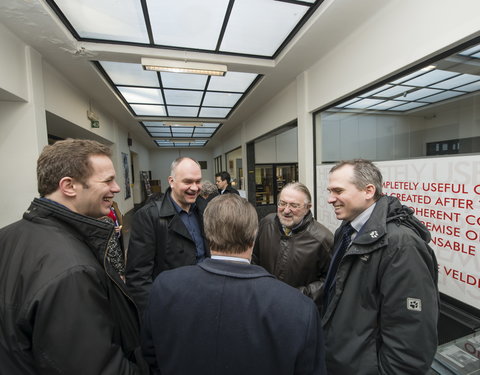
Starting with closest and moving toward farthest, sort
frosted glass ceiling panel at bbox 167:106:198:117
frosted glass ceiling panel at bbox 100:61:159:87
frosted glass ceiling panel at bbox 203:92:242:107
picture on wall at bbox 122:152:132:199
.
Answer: frosted glass ceiling panel at bbox 100:61:159:87 < frosted glass ceiling panel at bbox 203:92:242:107 < frosted glass ceiling panel at bbox 167:106:198:117 < picture on wall at bbox 122:152:132:199

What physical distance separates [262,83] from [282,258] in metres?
3.46

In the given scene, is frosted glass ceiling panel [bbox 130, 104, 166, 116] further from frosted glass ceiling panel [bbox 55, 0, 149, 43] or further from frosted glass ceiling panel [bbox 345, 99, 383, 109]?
frosted glass ceiling panel [bbox 345, 99, 383, 109]

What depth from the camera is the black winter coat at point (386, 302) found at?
2.96 feet

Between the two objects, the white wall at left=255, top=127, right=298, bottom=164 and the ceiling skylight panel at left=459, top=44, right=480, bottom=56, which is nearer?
the ceiling skylight panel at left=459, top=44, right=480, bottom=56

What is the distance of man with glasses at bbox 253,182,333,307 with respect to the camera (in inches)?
58.4

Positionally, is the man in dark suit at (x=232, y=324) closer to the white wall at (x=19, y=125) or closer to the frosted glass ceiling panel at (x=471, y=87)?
the frosted glass ceiling panel at (x=471, y=87)

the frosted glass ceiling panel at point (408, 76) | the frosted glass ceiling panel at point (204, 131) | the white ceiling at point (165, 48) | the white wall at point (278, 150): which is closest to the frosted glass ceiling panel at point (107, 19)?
the white ceiling at point (165, 48)

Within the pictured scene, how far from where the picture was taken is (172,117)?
6352 mm

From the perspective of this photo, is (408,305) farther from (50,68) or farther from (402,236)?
(50,68)

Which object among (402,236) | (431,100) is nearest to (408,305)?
(402,236)

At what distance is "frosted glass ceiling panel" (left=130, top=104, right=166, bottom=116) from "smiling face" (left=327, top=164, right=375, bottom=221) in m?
5.13

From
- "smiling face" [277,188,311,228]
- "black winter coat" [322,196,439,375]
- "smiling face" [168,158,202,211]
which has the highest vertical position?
"smiling face" [168,158,202,211]

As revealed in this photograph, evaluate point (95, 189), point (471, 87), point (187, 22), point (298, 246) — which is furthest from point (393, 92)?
point (95, 189)

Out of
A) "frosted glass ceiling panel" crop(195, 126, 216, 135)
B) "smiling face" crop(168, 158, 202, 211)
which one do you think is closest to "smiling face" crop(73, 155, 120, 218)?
"smiling face" crop(168, 158, 202, 211)
